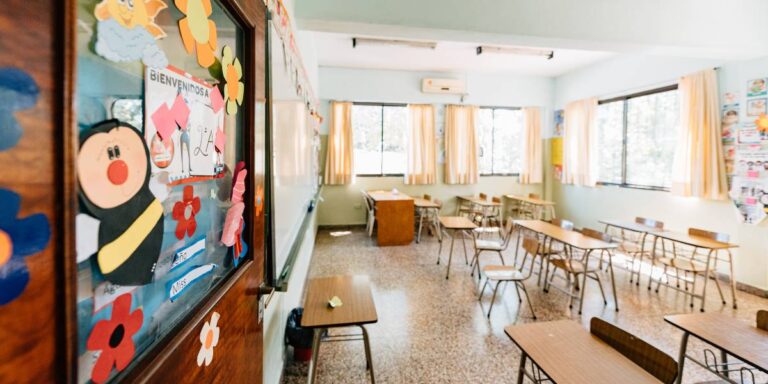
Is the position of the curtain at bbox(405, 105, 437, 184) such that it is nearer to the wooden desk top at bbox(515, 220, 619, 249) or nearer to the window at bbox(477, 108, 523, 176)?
the window at bbox(477, 108, 523, 176)

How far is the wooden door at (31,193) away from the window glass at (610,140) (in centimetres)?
713

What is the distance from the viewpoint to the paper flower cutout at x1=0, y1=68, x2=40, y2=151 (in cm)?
30

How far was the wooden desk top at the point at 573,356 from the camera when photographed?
1270 millimetres

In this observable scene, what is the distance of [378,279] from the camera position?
4.04 metres

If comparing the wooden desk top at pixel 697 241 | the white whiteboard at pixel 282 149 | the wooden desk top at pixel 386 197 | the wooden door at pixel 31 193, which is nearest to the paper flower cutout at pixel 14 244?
the wooden door at pixel 31 193

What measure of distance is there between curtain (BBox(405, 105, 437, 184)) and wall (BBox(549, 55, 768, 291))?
9.78 ft

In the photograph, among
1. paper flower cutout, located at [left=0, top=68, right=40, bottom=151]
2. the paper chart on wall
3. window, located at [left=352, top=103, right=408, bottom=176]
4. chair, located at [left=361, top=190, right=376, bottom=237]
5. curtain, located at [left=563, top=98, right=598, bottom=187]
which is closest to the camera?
paper flower cutout, located at [left=0, top=68, right=40, bottom=151]

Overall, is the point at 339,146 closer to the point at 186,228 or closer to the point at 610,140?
the point at 610,140

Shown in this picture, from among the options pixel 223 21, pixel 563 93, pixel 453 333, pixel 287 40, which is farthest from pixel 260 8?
pixel 563 93

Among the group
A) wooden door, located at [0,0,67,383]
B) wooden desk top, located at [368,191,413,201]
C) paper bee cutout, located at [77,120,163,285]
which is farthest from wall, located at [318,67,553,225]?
wooden door, located at [0,0,67,383]

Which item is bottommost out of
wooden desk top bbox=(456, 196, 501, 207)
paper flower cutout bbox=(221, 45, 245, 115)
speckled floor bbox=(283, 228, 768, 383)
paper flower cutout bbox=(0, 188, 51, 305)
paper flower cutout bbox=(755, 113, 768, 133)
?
speckled floor bbox=(283, 228, 768, 383)

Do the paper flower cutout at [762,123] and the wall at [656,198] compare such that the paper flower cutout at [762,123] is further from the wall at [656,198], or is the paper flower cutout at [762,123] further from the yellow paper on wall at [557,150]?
the yellow paper on wall at [557,150]

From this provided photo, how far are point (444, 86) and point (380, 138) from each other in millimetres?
1781

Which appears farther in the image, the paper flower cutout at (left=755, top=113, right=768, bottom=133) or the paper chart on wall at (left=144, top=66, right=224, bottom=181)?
the paper flower cutout at (left=755, top=113, right=768, bottom=133)
